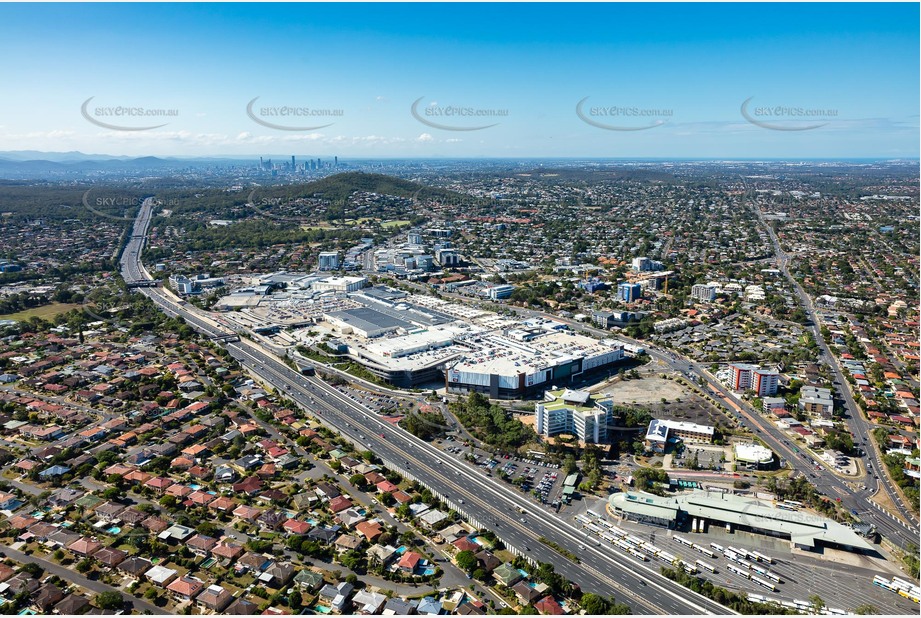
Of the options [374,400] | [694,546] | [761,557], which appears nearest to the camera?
[761,557]

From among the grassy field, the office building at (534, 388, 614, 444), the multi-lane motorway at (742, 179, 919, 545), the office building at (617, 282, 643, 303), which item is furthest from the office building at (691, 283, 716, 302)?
the grassy field

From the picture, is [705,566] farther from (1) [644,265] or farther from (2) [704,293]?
(1) [644,265]

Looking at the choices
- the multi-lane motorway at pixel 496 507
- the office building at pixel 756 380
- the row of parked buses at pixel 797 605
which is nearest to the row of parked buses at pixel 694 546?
the multi-lane motorway at pixel 496 507

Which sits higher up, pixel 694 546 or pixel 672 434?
pixel 672 434

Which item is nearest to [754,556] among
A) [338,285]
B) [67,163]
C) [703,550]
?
[703,550]

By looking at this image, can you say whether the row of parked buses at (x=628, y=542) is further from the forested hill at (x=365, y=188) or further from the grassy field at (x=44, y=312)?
the forested hill at (x=365, y=188)

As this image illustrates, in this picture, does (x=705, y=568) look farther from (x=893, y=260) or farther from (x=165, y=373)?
(x=893, y=260)
